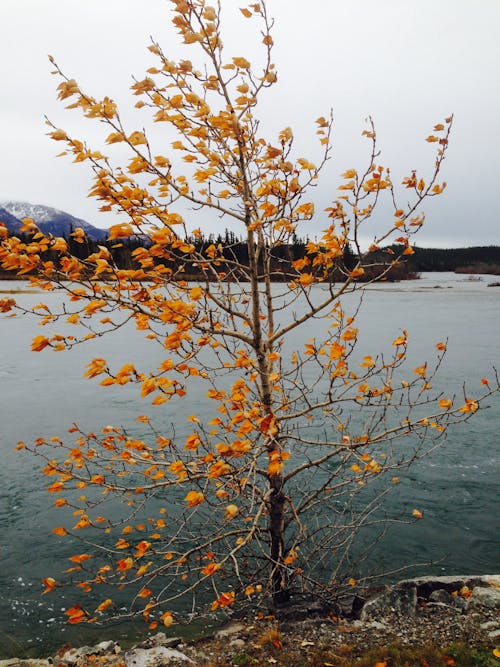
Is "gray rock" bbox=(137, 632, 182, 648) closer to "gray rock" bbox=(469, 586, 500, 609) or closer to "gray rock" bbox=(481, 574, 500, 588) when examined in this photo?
"gray rock" bbox=(469, 586, 500, 609)

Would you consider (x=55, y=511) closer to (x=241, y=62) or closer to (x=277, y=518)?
(x=277, y=518)

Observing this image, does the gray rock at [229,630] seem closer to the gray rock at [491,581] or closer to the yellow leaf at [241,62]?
the gray rock at [491,581]

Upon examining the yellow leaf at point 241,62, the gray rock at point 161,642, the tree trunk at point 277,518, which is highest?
the yellow leaf at point 241,62

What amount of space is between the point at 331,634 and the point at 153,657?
2443mm

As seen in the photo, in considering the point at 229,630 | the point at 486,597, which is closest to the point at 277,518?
the point at 229,630

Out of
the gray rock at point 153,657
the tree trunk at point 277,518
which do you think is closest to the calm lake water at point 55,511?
the gray rock at point 153,657

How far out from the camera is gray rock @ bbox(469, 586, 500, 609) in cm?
722

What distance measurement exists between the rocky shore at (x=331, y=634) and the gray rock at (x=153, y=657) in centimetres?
1

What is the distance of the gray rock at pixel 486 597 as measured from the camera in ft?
23.7

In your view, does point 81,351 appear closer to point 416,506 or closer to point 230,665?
point 416,506

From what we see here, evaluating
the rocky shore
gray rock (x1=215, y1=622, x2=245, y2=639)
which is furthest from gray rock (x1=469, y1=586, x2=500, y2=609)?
gray rock (x1=215, y1=622, x2=245, y2=639)

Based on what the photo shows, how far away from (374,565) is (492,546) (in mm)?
2599

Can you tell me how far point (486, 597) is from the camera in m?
7.34

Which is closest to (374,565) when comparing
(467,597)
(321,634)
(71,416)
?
(467,597)
